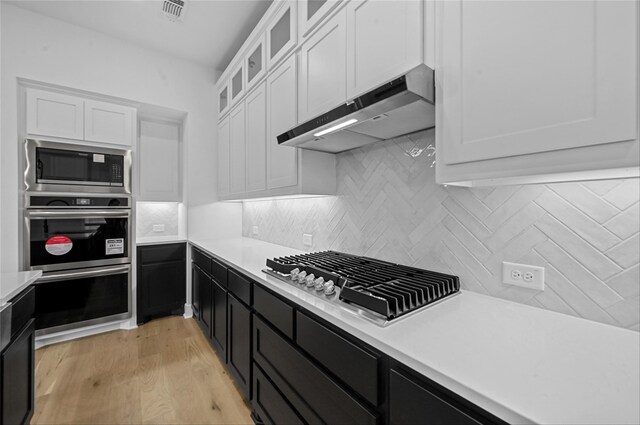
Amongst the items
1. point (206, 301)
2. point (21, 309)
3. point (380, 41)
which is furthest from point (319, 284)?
point (206, 301)

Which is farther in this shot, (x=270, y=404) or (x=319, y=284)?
(x=270, y=404)

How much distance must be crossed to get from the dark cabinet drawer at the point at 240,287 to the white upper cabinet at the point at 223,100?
6.59 feet

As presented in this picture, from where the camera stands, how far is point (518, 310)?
3.37 ft

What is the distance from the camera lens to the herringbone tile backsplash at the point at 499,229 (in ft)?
2.87

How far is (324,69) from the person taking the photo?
1524 mm

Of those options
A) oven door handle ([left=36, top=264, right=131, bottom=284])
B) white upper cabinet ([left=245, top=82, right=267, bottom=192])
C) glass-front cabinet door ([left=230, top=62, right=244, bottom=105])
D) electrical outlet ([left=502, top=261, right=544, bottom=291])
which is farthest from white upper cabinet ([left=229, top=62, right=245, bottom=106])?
electrical outlet ([left=502, top=261, right=544, bottom=291])

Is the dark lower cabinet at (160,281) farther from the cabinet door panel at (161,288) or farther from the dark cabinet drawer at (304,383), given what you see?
the dark cabinet drawer at (304,383)

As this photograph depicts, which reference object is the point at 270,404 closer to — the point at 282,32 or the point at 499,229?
the point at 499,229

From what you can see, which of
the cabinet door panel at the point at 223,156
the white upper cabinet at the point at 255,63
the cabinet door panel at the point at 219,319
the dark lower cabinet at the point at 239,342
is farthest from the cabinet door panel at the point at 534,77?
the cabinet door panel at the point at 223,156

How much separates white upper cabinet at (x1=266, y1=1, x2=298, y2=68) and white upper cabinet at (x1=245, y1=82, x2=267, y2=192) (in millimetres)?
246

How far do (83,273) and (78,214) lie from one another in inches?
23.0

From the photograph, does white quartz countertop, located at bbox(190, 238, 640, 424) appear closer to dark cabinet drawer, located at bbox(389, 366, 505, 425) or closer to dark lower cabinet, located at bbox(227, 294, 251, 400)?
dark cabinet drawer, located at bbox(389, 366, 505, 425)

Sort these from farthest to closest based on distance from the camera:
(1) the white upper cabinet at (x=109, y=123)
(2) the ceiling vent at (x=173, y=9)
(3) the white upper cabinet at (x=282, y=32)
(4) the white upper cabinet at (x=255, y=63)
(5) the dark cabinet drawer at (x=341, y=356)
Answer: (1) the white upper cabinet at (x=109, y=123), (2) the ceiling vent at (x=173, y=9), (4) the white upper cabinet at (x=255, y=63), (3) the white upper cabinet at (x=282, y=32), (5) the dark cabinet drawer at (x=341, y=356)

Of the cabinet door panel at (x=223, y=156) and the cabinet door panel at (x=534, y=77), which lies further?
the cabinet door panel at (x=223, y=156)
